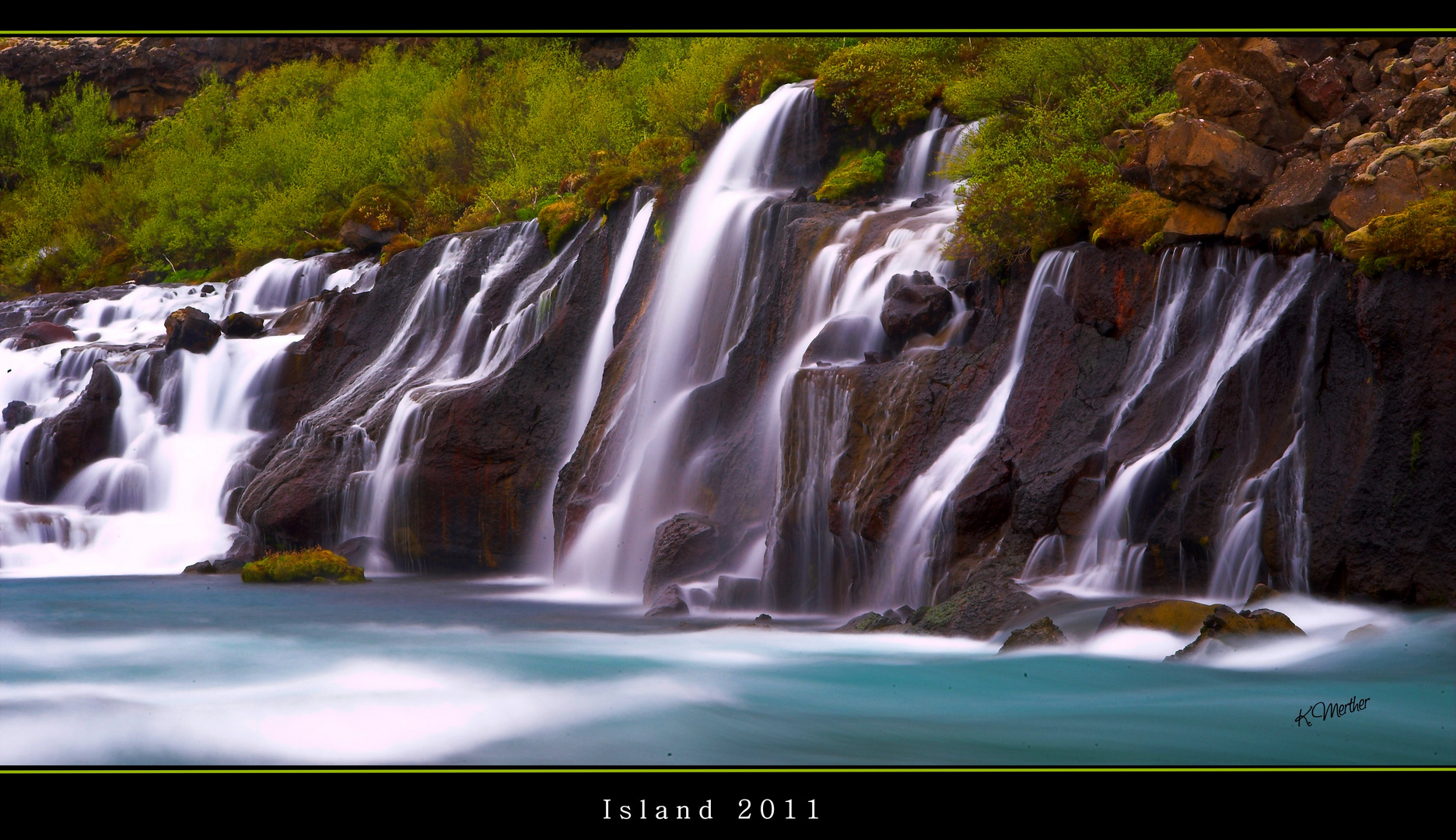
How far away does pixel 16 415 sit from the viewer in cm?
2739

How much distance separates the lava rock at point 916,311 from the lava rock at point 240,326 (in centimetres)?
1997

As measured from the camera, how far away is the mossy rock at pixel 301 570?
752 inches

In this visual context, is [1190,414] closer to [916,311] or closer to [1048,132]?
[916,311]

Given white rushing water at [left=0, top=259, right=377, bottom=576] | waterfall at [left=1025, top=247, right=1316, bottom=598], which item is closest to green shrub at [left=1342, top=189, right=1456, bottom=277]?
waterfall at [left=1025, top=247, right=1316, bottom=598]

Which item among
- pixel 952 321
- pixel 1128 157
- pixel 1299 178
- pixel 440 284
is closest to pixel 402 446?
pixel 440 284

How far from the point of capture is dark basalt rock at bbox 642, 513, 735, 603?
15.5m

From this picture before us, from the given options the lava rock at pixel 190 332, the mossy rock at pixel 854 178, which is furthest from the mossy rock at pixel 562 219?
the lava rock at pixel 190 332

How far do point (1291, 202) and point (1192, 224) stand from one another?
114cm

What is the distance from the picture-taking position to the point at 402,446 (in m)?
21.9

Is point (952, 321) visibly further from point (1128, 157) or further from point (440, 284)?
point (440, 284)

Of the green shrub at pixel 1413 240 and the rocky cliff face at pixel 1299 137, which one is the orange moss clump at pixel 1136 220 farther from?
the green shrub at pixel 1413 240

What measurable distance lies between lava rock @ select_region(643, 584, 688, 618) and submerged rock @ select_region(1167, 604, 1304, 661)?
630 cm

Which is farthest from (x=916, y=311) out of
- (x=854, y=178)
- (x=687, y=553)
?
(x=854, y=178)
